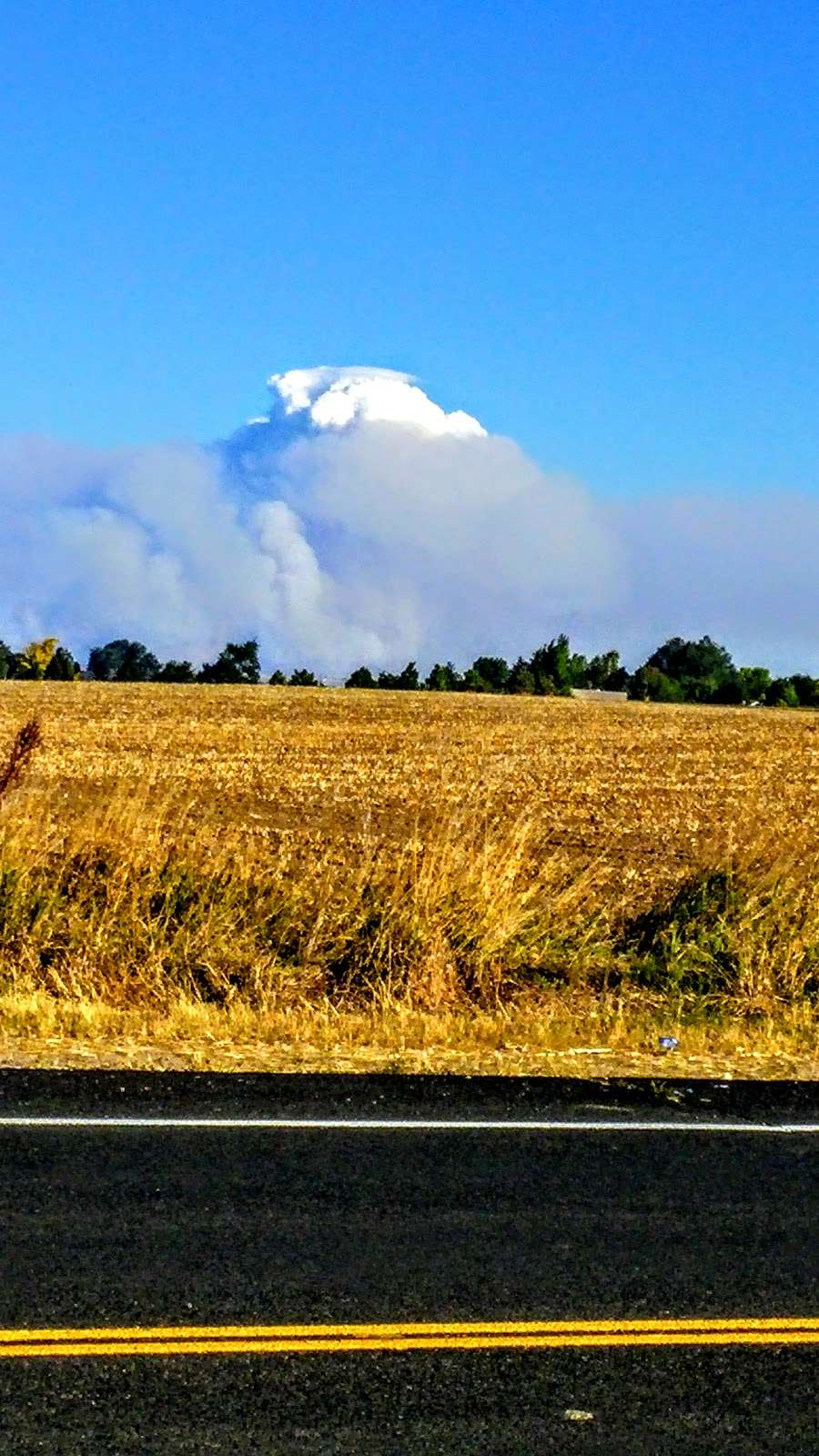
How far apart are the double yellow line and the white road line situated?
8.65 feet

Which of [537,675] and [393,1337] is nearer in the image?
[393,1337]

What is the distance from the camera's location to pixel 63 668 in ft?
295

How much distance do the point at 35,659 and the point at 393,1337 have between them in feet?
330

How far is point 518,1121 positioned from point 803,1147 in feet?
4.57

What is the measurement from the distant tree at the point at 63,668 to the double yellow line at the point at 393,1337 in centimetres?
8442

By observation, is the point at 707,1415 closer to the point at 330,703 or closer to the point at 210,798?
the point at 210,798

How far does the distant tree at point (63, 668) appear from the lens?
8925cm

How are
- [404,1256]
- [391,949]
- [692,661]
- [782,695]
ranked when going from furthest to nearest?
[692,661] → [782,695] → [391,949] → [404,1256]

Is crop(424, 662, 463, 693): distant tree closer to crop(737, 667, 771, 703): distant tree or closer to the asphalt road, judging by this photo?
crop(737, 667, 771, 703): distant tree

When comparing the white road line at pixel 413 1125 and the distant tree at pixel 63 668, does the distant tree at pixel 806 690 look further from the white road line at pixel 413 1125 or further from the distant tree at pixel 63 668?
the white road line at pixel 413 1125

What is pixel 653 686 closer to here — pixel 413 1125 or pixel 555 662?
pixel 555 662

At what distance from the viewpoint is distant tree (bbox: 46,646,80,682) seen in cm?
8925

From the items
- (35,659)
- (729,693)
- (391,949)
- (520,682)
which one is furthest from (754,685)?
(391,949)

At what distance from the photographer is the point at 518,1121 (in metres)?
8.64
